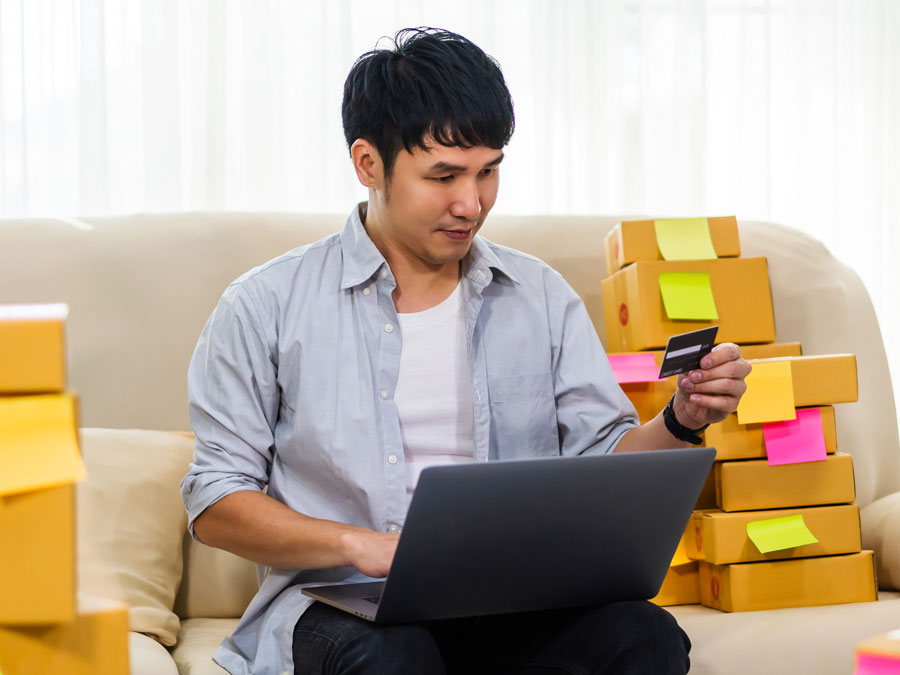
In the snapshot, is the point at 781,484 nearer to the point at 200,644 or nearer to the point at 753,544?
the point at 753,544

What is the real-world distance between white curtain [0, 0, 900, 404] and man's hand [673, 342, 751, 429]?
125 cm

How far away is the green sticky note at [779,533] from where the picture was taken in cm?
144

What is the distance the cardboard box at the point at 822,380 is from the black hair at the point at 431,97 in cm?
59

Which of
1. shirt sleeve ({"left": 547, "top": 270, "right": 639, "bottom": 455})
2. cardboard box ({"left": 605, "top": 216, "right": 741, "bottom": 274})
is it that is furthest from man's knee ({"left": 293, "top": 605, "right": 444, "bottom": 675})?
cardboard box ({"left": 605, "top": 216, "right": 741, "bottom": 274})

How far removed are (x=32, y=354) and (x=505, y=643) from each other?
69 cm

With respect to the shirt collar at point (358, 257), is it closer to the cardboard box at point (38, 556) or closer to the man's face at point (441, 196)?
the man's face at point (441, 196)

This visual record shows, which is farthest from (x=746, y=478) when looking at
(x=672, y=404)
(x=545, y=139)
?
(x=545, y=139)

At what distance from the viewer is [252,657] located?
122cm

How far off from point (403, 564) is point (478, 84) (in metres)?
0.66

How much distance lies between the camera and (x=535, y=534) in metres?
0.95

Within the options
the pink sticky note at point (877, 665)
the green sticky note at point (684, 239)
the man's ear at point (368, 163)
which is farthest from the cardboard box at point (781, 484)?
the pink sticky note at point (877, 665)

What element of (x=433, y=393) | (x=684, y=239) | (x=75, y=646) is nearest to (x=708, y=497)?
(x=684, y=239)

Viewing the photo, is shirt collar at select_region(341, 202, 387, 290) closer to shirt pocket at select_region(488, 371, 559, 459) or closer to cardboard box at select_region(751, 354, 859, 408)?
shirt pocket at select_region(488, 371, 559, 459)

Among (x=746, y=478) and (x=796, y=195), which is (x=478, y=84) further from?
(x=796, y=195)
